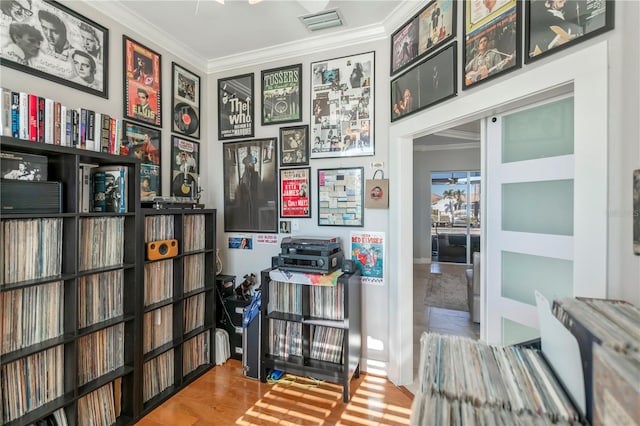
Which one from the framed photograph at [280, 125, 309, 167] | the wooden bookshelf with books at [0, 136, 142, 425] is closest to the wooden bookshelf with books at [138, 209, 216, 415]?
the wooden bookshelf with books at [0, 136, 142, 425]

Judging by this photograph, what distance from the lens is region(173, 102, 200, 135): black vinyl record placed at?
2.53 metres

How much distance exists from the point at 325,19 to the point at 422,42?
0.79 metres

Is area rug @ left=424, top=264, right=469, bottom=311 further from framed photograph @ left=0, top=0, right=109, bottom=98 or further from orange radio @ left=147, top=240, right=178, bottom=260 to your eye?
framed photograph @ left=0, top=0, right=109, bottom=98

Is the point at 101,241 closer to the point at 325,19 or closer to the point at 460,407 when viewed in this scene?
the point at 460,407

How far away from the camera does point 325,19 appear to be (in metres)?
2.13

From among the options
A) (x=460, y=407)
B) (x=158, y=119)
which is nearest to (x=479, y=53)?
(x=460, y=407)

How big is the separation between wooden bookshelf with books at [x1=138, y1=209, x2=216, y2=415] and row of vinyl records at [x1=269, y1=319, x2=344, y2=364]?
615mm

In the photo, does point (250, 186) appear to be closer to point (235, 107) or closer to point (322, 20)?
point (235, 107)

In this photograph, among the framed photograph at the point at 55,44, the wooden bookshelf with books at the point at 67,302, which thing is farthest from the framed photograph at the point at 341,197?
the framed photograph at the point at 55,44

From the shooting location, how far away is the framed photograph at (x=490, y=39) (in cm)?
126

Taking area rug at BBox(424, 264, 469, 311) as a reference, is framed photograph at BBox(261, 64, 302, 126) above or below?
above

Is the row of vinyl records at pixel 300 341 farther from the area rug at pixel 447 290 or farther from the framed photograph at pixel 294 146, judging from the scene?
the area rug at pixel 447 290

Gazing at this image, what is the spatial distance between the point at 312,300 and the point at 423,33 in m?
2.10

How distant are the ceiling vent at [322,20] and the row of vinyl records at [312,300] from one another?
2.06m
